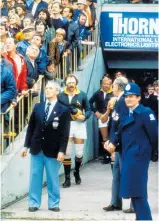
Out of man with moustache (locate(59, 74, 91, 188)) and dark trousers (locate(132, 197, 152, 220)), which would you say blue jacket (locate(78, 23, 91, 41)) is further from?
dark trousers (locate(132, 197, 152, 220))

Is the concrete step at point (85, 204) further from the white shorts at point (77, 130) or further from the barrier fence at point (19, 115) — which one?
the barrier fence at point (19, 115)

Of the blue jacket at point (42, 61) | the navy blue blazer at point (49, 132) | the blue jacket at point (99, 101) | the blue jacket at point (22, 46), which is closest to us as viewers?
the navy blue blazer at point (49, 132)

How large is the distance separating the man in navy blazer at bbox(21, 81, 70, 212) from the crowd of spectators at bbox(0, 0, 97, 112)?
73 cm

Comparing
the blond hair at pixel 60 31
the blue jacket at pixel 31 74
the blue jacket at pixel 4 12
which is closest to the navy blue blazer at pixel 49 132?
the blue jacket at pixel 31 74

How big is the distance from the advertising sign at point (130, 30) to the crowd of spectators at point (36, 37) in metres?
0.57

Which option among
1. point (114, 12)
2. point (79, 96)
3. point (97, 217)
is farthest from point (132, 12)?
point (97, 217)

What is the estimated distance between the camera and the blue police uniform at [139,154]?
911cm

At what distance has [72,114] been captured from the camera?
13172 millimetres

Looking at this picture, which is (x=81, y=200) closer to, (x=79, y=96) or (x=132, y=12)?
(x=79, y=96)

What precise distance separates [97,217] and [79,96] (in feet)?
11.0

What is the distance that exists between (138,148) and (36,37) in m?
4.42

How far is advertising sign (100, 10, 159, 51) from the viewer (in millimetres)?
18219

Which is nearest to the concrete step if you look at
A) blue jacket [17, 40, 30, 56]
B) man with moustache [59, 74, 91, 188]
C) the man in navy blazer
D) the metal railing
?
the man in navy blazer

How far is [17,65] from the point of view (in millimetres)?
11875
